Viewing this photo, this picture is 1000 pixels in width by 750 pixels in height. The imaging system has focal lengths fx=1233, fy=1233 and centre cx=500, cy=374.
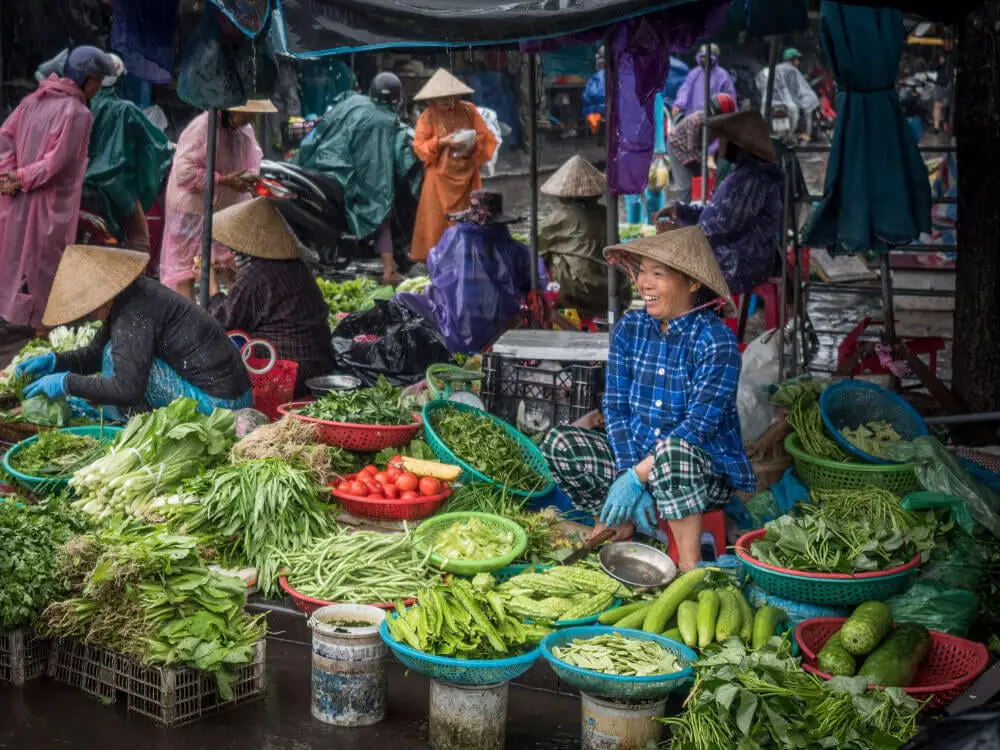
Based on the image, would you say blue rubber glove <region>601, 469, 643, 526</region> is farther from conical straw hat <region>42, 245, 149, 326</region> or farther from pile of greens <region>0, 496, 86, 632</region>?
conical straw hat <region>42, 245, 149, 326</region>

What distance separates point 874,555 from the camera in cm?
454

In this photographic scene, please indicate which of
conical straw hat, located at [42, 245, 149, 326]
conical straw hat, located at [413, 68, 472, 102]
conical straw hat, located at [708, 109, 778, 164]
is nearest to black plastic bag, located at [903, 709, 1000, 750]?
conical straw hat, located at [42, 245, 149, 326]

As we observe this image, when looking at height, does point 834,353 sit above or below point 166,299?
below

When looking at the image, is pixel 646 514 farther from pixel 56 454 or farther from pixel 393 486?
pixel 56 454

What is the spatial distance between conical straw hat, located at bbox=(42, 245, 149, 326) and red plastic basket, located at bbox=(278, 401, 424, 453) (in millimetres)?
1012

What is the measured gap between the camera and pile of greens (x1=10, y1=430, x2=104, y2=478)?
18.9ft

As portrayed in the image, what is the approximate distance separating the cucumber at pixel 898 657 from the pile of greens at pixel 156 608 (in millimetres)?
2138

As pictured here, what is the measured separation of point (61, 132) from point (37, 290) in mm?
1166

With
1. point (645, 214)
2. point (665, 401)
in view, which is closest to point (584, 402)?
point (665, 401)

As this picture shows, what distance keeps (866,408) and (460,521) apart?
2.30 m

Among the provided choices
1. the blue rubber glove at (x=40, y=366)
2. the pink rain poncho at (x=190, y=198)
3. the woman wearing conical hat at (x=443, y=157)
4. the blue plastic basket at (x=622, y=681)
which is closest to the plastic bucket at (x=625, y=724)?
the blue plastic basket at (x=622, y=681)

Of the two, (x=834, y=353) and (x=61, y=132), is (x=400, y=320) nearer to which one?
(x=61, y=132)

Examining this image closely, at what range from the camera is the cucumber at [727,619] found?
4188mm

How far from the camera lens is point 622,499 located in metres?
5.05
